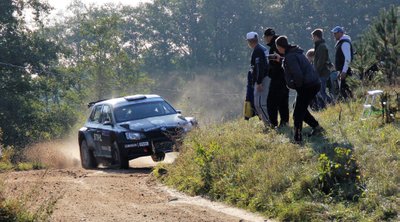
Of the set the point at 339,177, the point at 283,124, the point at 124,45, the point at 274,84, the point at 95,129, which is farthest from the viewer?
the point at 124,45

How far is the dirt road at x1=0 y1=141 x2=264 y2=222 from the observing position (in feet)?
34.1

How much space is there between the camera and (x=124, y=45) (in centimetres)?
9400

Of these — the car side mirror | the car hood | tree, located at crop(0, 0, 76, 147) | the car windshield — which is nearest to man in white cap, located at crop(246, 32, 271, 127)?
the car hood

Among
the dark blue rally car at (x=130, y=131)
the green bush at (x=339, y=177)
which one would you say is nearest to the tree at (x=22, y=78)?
the dark blue rally car at (x=130, y=131)

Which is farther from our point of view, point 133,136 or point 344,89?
point 133,136

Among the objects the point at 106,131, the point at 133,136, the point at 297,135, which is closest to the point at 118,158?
the point at 133,136

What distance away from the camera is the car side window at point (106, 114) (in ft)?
62.8

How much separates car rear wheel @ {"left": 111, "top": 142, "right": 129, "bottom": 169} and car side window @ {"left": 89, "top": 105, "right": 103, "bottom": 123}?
Result: 1.89 m

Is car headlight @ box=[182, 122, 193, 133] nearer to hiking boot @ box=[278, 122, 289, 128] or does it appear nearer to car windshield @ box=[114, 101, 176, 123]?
car windshield @ box=[114, 101, 176, 123]

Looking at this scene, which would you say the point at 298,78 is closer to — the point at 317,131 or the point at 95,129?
the point at 317,131

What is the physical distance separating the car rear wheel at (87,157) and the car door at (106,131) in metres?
1.11

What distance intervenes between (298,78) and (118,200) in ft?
10.9

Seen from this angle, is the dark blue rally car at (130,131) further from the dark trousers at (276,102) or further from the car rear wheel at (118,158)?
the dark trousers at (276,102)

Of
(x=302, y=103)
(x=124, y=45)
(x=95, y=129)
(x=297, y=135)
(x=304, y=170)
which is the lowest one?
(x=124, y=45)
